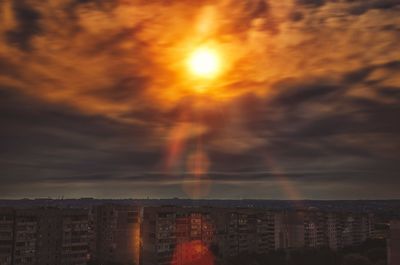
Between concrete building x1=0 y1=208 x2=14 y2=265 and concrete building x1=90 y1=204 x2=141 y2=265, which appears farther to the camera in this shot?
concrete building x1=90 y1=204 x2=141 y2=265

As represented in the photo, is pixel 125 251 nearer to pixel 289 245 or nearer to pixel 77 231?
pixel 77 231

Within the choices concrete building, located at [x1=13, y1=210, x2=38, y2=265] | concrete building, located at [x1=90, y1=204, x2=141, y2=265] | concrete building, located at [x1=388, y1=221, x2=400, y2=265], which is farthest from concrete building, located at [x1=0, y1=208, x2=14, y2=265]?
concrete building, located at [x1=388, y1=221, x2=400, y2=265]

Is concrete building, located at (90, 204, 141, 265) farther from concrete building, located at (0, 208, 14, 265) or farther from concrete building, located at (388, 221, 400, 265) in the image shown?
concrete building, located at (388, 221, 400, 265)

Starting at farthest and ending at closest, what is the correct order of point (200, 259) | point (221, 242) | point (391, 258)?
point (221, 242), point (200, 259), point (391, 258)

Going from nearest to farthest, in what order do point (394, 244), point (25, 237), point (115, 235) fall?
point (394, 244)
point (25, 237)
point (115, 235)

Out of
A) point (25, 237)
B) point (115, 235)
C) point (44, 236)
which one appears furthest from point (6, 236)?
point (115, 235)

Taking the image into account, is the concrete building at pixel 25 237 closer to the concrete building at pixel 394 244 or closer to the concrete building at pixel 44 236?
the concrete building at pixel 44 236

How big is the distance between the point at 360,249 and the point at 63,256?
45.9 metres

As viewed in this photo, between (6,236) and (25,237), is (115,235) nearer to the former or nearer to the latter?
(25,237)

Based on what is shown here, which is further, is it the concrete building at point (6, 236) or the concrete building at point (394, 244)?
the concrete building at point (394, 244)

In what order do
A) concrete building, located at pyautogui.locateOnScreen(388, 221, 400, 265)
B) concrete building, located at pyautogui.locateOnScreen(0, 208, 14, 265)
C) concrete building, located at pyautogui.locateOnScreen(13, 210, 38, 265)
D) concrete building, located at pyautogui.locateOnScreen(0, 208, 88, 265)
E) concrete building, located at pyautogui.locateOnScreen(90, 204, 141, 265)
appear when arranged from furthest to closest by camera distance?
concrete building, located at pyautogui.locateOnScreen(90, 204, 141, 265) → concrete building, located at pyautogui.locateOnScreen(13, 210, 38, 265) → concrete building, located at pyautogui.locateOnScreen(0, 208, 88, 265) → concrete building, located at pyautogui.locateOnScreen(388, 221, 400, 265) → concrete building, located at pyautogui.locateOnScreen(0, 208, 14, 265)

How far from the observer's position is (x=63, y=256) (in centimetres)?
5122

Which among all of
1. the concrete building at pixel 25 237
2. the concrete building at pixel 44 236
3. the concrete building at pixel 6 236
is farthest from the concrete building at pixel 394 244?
the concrete building at pixel 6 236

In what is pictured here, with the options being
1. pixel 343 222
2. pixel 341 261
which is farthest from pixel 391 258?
pixel 343 222
